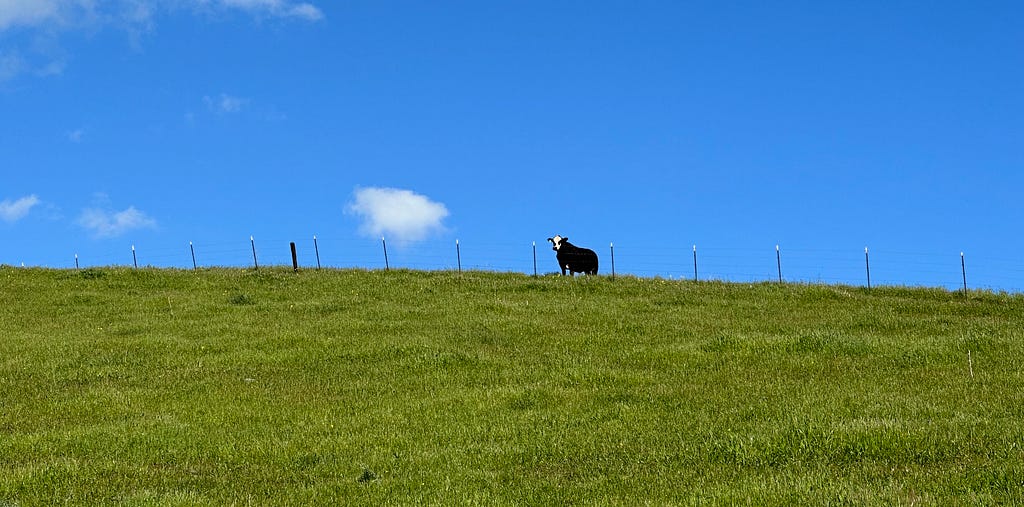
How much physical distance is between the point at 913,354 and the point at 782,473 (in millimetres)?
11655

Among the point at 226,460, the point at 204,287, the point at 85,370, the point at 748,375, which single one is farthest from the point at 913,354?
the point at 204,287

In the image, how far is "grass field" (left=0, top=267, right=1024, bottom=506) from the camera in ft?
45.6

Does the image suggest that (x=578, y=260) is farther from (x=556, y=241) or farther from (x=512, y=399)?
(x=512, y=399)

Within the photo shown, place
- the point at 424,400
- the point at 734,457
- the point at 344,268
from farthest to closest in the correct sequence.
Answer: the point at 344,268, the point at 424,400, the point at 734,457

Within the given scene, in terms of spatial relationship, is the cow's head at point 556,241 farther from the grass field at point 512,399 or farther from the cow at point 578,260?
the grass field at point 512,399

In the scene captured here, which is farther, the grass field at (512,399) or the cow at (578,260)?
the cow at (578,260)

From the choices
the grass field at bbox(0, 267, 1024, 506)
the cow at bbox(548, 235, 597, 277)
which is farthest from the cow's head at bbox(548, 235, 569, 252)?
the grass field at bbox(0, 267, 1024, 506)

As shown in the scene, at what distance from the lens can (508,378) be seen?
22.3 metres

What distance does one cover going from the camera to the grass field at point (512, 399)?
45.6 feet

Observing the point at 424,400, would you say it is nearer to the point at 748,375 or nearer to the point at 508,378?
the point at 508,378

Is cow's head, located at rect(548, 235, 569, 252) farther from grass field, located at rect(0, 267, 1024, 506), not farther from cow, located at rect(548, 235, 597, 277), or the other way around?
grass field, located at rect(0, 267, 1024, 506)

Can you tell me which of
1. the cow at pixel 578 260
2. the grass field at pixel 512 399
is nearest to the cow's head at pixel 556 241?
the cow at pixel 578 260

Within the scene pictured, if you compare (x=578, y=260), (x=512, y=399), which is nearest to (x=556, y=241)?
(x=578, y=260)

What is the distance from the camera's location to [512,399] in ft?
65.7
